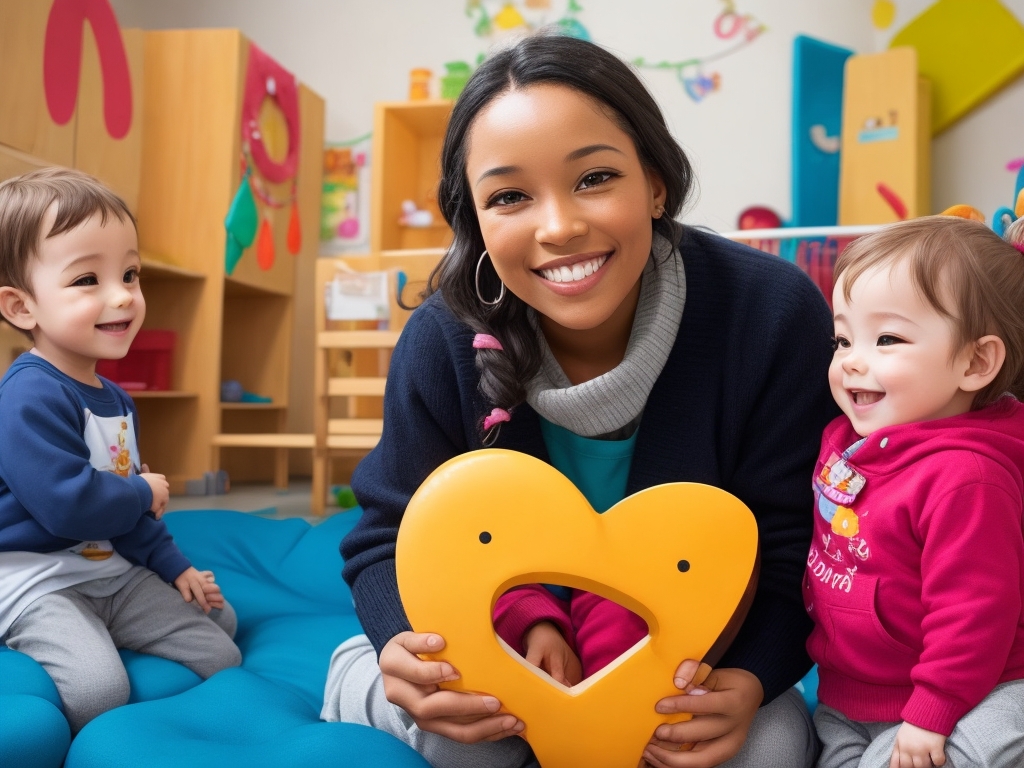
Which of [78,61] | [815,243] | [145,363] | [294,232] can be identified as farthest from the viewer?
[294,232]

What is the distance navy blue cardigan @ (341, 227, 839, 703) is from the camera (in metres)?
0.92

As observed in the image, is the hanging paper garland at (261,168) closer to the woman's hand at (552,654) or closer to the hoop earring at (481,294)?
the hoop earring at (481,294)

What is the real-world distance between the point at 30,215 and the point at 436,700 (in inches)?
32.7

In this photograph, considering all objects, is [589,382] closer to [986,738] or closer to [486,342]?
[486,342]

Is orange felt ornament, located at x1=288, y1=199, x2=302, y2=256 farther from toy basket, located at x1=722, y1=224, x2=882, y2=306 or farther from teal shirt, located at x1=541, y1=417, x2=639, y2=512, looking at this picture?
teal shirt, located at x1=541, y1=417, x2=639, y2=512

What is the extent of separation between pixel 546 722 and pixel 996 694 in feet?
1.20

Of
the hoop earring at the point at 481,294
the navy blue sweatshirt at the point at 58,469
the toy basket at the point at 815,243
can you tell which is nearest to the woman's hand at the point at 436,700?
the hoop earring at the point at 481,294

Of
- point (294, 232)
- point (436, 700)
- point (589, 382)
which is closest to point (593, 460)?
point (589, 382)

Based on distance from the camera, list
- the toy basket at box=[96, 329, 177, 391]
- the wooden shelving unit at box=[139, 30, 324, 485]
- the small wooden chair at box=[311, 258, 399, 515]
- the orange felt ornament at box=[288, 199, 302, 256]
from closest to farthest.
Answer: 1. the small wooden chair at box=[311, 258, 399, 515]
2. the toy basket at box=[96, 329, 177, 391]
3. the wooden shelving unit at box=[139, 30, 324, 485]
4. the orange felt ornament at box=[288, 199, 302, 256]

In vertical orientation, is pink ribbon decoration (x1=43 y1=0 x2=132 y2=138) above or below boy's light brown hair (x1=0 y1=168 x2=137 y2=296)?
above

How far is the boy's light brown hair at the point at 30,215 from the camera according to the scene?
115cm

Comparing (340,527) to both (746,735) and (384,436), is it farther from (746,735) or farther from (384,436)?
(746,735)

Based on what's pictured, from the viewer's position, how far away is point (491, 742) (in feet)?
2.72

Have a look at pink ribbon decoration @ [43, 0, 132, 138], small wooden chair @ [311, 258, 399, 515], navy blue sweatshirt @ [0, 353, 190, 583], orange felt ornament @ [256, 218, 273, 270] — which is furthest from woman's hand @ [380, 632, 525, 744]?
orange felt ornament @ [256, 218, 273, 270]
